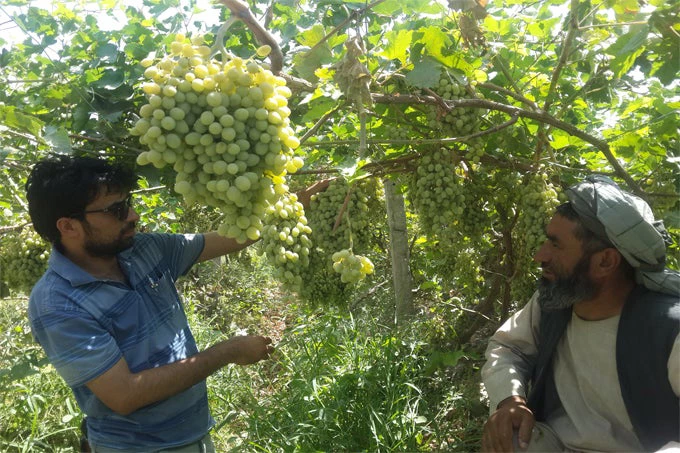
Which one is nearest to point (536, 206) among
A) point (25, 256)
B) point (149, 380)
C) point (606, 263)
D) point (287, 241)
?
point (606, 263)

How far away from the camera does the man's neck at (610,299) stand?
2.44 m

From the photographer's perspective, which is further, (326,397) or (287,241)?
(326,397)

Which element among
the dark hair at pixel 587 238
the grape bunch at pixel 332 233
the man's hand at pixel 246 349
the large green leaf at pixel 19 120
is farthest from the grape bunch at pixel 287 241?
the dark hair at pixel 587 238

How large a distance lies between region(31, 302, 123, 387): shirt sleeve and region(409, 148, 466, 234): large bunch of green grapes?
140cm

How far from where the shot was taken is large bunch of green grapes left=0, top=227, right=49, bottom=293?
3.28 meters

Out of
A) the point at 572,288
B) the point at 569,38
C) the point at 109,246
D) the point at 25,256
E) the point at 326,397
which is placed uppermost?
the point at 569,38

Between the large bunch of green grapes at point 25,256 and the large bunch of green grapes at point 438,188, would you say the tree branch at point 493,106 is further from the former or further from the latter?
the large bunch of green grapes at point 25,256

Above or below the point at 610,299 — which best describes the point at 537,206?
above

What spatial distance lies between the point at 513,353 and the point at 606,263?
0.62 metres

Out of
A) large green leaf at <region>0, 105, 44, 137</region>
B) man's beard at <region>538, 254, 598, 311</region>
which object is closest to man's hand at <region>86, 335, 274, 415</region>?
large green leaf at <region>0, 105, 44, 137</region>

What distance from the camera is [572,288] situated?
7.92 ft

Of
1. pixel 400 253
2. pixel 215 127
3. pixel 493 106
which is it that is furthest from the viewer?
pixel 400 253

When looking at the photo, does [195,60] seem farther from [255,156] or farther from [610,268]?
[610,268]

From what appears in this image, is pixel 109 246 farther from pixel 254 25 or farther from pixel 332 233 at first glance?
pixel 254 25
